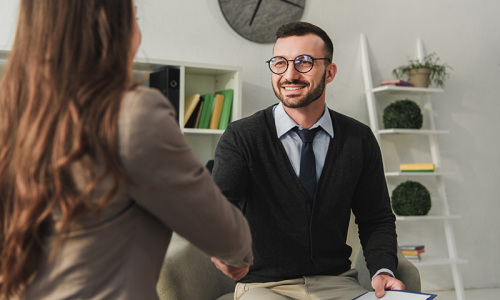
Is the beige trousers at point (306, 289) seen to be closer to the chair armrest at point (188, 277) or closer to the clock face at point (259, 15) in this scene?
the chair armrest at point (188, 277)

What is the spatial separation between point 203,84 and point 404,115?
1.48 m

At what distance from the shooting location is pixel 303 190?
194 centimetres

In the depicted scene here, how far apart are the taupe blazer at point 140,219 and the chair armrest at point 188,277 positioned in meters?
1.00

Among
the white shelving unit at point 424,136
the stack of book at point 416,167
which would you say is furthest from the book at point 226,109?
the stack of book at point 416,167

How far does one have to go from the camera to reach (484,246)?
473 cm

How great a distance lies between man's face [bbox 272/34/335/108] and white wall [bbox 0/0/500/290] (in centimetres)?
188

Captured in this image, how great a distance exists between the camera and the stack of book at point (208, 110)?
3584 millimetres

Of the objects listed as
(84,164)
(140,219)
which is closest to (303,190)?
(140,219)

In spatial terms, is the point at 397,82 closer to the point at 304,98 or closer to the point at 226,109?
the point at 226,109

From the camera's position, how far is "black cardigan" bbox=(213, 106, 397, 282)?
1915 millimetres

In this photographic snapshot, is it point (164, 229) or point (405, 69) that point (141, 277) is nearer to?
point (164, 229)

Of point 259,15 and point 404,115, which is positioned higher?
point 259,15

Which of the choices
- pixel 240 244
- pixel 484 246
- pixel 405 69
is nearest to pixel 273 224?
pixel 240 244

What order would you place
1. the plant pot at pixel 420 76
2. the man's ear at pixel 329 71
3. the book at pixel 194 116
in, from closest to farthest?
the man's ear at pixel 329 71 → the book at pixel 194 116 → the plant pot at pixel 420 76
